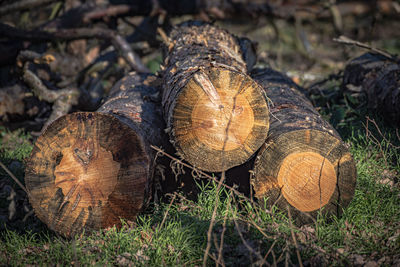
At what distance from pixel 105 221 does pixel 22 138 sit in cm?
308

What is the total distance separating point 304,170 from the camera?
277 cm

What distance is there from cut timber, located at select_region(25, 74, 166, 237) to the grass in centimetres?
21

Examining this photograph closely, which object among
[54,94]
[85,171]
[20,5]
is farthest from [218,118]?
[20,5]

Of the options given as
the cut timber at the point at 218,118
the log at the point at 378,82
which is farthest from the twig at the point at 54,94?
the log at the point at 378,82

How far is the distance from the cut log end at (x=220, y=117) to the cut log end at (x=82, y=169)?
0.45m

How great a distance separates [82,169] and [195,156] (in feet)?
3.09

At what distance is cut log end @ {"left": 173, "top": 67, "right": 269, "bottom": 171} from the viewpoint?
267 cm

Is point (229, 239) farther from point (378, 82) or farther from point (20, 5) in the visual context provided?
point (20, 5)

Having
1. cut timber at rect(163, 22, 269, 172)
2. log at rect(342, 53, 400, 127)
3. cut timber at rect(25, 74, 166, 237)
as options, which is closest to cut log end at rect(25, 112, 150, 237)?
cut timber at rect(25, 74, 166, 237)

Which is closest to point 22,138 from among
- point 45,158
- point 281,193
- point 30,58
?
point 30,58

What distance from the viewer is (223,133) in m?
2.70

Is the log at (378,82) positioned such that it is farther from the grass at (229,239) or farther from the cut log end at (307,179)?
the cut log end at (307,179)

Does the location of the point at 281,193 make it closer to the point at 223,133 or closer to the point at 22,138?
the point at 223,133

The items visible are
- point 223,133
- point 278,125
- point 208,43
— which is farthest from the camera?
point 208,43
